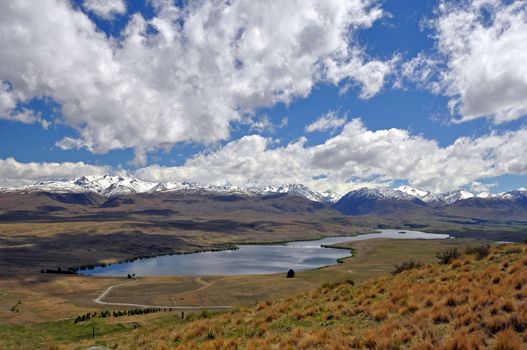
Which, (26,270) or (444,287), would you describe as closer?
(444,287)

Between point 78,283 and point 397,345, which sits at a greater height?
point 397,345

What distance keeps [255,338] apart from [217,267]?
119 meters

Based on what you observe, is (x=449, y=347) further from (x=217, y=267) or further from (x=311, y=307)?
(x=217, y=267)

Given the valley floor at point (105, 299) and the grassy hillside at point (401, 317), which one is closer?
the grassy hillside at point (401, 317)

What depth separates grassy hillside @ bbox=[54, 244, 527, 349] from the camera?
1296 centimetres

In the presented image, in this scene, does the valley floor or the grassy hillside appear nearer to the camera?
the grassy hillside

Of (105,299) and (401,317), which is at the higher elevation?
(401,317)

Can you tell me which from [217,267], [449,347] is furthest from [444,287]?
[217,267]

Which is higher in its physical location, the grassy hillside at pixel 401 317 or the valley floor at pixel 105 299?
the grassy hillside at pixel 401 317

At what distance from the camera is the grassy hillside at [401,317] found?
13.0 metres

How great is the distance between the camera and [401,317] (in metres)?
16.6

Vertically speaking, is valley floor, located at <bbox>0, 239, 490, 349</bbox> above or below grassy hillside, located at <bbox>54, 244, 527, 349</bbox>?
below

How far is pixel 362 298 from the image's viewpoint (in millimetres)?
21688

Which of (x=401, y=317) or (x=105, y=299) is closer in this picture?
(x=401, y=317)
